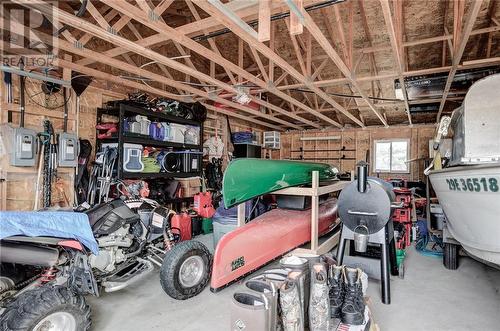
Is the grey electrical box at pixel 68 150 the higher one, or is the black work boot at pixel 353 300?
the grey electrical box at pixel 68 150

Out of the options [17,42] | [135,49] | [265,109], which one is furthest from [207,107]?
[17,42]

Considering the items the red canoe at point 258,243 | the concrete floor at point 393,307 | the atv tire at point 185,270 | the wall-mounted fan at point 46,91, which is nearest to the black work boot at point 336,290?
the concrete floor at point 393,307

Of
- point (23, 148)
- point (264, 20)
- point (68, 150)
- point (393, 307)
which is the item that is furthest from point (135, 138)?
point (393, 307)

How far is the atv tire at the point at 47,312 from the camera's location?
5.80 ft

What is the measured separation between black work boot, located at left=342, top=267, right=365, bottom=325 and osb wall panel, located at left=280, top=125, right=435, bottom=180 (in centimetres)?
707

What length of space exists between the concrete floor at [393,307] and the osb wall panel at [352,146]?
5.92 metres

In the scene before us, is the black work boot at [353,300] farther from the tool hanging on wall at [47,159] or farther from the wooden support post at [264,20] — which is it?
the tool hanging on wall at [47,159]

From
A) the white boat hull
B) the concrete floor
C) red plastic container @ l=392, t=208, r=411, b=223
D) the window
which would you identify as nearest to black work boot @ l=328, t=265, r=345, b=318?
the concrete floor

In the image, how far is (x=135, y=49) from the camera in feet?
10.9

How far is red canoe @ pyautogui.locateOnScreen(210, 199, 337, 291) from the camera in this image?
2594 mm

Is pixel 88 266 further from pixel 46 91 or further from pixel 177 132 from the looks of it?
pixel 177 132

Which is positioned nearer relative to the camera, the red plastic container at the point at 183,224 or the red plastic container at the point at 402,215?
the red plastic container at the point at 183,224

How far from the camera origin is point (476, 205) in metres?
2.31

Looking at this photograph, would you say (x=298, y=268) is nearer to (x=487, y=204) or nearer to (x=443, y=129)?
(x=487, y=204)
